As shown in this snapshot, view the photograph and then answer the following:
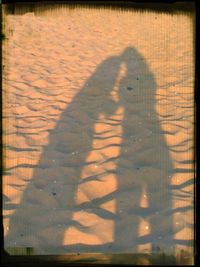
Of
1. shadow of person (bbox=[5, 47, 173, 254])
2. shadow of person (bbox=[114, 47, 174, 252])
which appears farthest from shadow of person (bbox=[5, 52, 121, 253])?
shadow of person (bbox=[114, 47, 174, 252])

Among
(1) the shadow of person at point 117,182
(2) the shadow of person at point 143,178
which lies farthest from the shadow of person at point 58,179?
(2) the shadow of person at point 143,178

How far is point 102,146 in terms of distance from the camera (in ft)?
9.93

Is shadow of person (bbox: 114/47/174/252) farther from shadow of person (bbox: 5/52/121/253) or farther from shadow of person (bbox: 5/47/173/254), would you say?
shadow of person (bbox: 5/52/121/253)

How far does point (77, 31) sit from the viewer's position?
6.09m

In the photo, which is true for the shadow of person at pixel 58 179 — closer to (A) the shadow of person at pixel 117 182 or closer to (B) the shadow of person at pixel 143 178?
(A) the shadow of person at pixel 117 182

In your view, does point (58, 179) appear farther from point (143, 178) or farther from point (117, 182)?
point (143, 178)

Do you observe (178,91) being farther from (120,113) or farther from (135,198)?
(135,198)

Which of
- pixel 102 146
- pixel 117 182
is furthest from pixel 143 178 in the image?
pixel 102 146

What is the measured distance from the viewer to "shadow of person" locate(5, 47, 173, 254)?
7.32 feet

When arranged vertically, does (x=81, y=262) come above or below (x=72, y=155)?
below

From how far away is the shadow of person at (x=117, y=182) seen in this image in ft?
7.32

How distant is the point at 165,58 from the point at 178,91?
832 mm

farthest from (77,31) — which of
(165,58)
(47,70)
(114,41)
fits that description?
(165,58)
